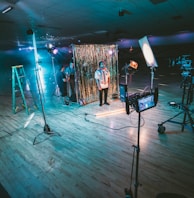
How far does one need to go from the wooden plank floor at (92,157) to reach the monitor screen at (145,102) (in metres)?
1.30

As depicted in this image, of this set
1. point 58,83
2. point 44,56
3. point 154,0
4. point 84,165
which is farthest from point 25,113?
point 44,56

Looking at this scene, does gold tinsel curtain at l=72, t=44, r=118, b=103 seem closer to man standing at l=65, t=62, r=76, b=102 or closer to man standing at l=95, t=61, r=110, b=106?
man standing at l=65, t=62, r=76, b=102

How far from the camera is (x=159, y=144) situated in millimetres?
3795

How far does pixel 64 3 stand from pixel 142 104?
4356 mm

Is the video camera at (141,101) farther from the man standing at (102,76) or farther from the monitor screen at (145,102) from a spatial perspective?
the man standing at (102,76)

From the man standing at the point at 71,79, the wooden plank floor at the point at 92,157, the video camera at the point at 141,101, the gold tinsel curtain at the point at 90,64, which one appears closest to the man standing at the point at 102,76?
the gold tinsel curtain at the point at 90,64

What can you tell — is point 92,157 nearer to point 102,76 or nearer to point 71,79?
point 102,76

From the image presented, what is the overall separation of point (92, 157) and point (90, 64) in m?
4.23

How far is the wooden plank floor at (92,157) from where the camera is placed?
2.67 meters

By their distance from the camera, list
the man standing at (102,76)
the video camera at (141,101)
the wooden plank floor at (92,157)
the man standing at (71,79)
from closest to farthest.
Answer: the video camera at (141,101)
the wooden plank floor at (92,157)
the man standing at (102,76)
the man standing at (71,79)

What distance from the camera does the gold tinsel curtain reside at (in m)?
6.40

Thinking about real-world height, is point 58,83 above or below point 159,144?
above

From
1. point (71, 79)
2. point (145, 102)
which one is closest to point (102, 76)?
point (71, 79)

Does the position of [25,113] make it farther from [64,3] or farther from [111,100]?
[64,3]
